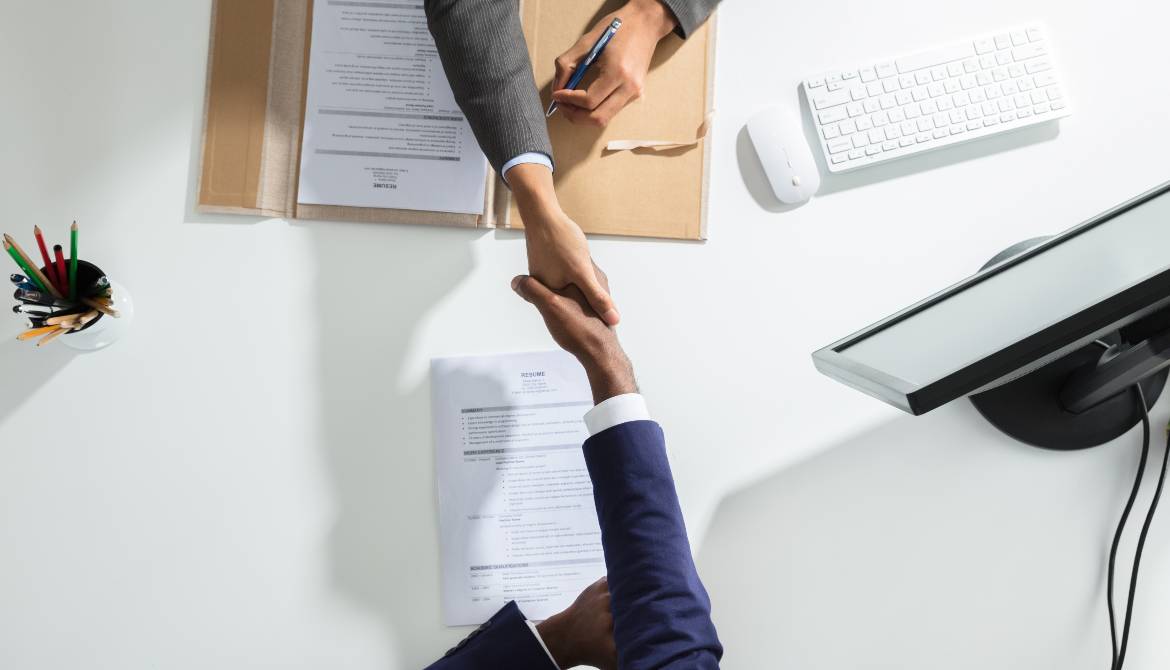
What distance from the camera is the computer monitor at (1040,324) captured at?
613mm

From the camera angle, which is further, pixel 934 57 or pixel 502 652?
pixel 934 57

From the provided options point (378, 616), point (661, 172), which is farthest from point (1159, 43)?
point (378, 616)

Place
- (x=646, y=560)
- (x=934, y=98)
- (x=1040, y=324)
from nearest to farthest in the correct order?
(x=1040, y=324) → (x=646, y=560) → (x=934, y=98)

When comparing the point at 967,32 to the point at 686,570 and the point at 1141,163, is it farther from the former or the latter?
the point at 686,570

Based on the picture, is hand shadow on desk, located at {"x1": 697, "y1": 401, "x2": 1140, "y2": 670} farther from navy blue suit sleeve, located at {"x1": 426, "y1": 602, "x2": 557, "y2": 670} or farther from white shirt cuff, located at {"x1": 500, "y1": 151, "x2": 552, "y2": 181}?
white shirt cuff, located at {"x1": 500, "y1": 151, "x2": 552, "y2": 181}

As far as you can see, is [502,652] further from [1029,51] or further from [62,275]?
[1029,51]

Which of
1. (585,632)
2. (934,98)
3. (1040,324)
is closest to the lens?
(1040,324)

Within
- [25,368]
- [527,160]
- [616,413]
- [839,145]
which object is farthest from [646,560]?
[25,368]

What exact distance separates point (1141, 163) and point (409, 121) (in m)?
1.01

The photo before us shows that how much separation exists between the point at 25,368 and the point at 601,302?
2.50 feet

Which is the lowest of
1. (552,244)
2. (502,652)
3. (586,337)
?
(502,652)

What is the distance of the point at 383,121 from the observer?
102 cm

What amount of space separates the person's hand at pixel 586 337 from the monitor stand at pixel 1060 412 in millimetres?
492

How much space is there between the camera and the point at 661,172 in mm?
1018
